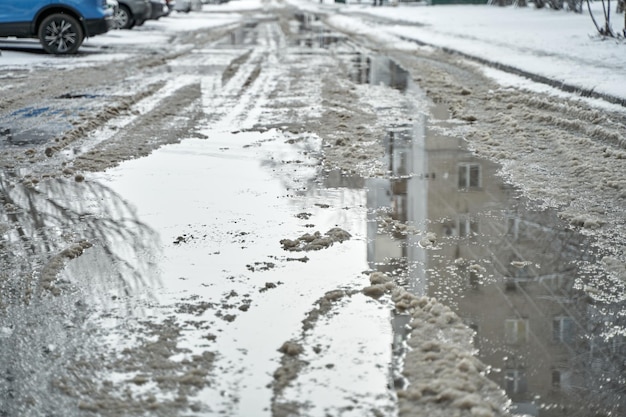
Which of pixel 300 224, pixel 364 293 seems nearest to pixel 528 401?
pixel 364 293

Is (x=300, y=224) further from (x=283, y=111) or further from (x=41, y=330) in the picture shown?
(x=283, y=111)

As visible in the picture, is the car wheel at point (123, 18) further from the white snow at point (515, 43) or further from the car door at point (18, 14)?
the car door at point (18, 14)

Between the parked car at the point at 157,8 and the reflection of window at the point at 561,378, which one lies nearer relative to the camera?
the reflection of window at the point at 561,378

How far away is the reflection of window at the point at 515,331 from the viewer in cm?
384

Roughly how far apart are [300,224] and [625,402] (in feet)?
8.95

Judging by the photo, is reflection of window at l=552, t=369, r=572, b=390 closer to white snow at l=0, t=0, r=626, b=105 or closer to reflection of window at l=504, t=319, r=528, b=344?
reflection of window at l=504, t=319, r=528, b=344

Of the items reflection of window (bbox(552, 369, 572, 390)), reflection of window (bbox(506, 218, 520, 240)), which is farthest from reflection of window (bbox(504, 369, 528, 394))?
reflection of window (bbox(506, 218, 520, 240))

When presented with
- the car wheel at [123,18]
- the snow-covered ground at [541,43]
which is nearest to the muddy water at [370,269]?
the snow-covered ground at [541,43]

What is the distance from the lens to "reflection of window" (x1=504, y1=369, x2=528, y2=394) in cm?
334

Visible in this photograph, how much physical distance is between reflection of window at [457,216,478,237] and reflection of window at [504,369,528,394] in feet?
6.47

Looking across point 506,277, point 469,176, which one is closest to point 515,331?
point 506,277

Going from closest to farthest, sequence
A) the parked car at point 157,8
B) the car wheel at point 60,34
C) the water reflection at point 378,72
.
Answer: the water reflection at point 378,72 < the car wheel at point 60,34 < the parked car at point 157,8

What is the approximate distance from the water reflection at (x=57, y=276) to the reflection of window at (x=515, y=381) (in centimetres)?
159

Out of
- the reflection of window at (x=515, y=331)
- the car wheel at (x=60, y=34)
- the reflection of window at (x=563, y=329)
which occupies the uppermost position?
the car wheel at (x=60, y=34)
